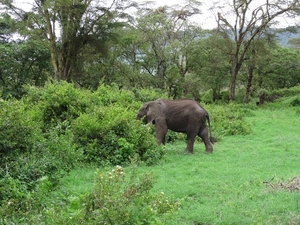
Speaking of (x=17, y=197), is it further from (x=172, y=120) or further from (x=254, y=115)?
(x=254, y=115)

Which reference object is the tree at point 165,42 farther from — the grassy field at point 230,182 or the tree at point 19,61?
the grassy field at point 230,182

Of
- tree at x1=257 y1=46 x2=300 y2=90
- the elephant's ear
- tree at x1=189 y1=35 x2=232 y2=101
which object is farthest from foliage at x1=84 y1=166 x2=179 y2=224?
tree at x1=257 y1=46 x2=300 y2=90

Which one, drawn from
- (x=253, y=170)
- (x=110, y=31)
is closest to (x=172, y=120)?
(x=253, y=170)

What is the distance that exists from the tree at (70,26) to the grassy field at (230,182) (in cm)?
1468

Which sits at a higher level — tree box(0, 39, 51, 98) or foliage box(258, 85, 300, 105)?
tree box(0, 39, 51, 98)

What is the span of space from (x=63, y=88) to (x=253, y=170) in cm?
615

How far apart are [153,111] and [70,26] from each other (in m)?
15.0

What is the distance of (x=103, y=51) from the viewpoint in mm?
26781

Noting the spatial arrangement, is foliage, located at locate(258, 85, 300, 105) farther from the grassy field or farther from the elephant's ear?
the elephant's ear

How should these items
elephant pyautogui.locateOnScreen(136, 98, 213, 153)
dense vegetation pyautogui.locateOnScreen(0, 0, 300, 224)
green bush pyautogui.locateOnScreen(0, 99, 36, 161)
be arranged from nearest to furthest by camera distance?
1. dense vegetation pyautogui.locateOnScreen(0, 0, 300, 224)
2. green bush pyautogui.locateOnScreen(0, 99, 36, 161)
3. elephant pyautogui.locateOnScreen(136, 98, 213, 153)

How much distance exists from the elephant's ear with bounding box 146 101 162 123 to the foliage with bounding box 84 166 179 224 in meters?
7.22

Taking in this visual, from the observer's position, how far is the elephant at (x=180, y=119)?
11422 mm

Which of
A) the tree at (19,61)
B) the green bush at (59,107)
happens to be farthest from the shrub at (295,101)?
the green bush at (59,107)

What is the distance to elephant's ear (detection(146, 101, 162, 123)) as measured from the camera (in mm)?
11531
